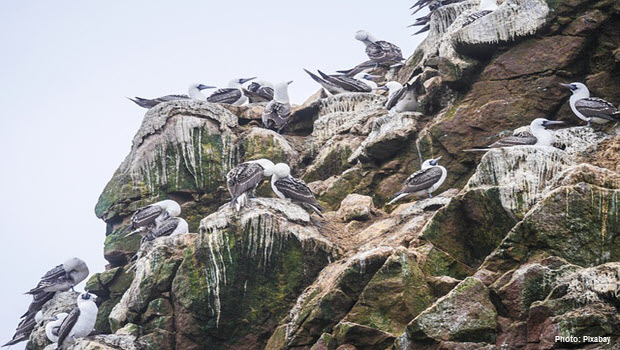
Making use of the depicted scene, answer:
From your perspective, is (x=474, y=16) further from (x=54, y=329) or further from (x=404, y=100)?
(x=54, y=329)

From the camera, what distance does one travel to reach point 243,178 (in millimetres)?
15203

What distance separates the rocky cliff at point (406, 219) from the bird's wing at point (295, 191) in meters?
0.35

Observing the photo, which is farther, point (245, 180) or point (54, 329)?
point (54, 329)

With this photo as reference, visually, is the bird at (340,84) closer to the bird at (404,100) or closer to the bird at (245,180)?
the bird at (404,100)

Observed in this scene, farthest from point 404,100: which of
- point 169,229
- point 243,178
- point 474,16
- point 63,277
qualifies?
point 63,277

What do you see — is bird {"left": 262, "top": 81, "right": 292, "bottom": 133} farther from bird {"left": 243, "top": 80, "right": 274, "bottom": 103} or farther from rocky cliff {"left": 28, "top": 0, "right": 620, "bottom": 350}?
bird {"left": 243, "top": 80, "right": 274, "bottom": 103}

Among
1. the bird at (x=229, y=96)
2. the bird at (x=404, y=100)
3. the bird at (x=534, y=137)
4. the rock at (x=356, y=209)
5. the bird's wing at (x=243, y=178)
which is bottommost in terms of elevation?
the rock at (x=356, y=209)

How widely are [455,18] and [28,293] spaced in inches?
517

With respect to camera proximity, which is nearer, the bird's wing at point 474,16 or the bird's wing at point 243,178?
the bird's wing at point 243,178

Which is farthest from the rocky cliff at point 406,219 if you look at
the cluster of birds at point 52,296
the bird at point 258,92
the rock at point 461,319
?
the bird at point 258,92

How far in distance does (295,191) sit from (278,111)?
5627 millimetres

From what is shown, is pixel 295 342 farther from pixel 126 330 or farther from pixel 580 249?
pixel 580 249

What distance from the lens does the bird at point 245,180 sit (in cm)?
1484

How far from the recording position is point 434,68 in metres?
19.0
